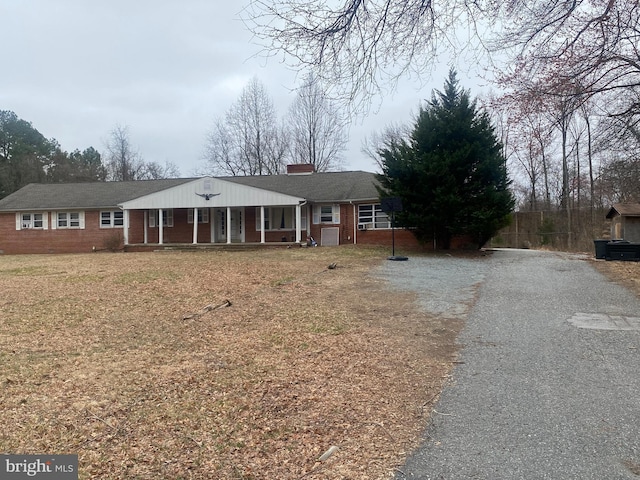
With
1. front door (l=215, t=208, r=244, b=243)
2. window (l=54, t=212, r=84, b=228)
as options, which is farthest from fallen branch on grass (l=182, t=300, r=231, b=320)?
window (l=54, t=212, r=84, b=228)

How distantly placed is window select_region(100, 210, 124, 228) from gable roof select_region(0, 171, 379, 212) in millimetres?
511

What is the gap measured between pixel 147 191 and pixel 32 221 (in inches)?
261

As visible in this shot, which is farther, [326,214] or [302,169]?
[302,169]

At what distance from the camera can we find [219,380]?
4.41 meters

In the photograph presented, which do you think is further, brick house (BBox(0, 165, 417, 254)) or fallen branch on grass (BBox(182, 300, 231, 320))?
brick house (BBox(0, 165, 417, 254))

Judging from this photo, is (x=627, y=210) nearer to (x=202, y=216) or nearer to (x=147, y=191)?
(x=202, y=216)

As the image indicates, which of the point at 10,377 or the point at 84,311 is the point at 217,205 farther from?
the point at 10,377

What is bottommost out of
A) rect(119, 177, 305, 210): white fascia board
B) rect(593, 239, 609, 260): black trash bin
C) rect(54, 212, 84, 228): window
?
rect(593, 239, 609, 260): black trash bin

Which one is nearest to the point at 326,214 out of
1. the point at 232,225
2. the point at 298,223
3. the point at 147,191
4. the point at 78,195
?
the point at 298,223

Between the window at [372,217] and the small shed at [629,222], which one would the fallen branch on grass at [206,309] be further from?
the small shed at [629,222]

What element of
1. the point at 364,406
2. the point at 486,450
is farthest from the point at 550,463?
the point at 364,406

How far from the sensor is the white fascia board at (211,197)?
2212 centimetres

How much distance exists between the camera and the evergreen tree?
17.8 m

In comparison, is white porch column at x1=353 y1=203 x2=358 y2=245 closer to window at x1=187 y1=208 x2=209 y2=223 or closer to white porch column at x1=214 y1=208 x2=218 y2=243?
→ white porch column at x1=214 y1=208 x2=218 y2=243
